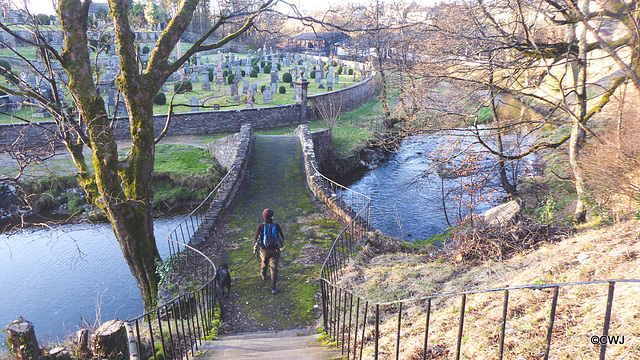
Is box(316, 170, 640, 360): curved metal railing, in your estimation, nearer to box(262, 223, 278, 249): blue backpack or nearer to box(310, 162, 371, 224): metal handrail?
box(262, 223, 278, 249): blue backpack

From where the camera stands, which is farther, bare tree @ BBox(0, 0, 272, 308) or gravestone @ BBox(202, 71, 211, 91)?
gravestone @ BBox(202, 71, 211, 91)

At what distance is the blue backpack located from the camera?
7.27m

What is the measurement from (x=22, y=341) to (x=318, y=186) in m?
8.51

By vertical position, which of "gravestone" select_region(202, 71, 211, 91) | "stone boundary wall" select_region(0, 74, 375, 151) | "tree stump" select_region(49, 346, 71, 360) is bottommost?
"tree stump" select_region(49, 346, 71, 360)

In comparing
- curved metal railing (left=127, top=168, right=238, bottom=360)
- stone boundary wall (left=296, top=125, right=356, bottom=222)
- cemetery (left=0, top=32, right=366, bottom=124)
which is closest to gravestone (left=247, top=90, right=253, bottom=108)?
cemetery (left=0, top=32, right=366, bottom=124)

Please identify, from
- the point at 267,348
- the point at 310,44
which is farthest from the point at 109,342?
the point at 310,44

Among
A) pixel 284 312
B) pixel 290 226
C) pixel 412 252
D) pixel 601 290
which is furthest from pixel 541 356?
pixel 290 226

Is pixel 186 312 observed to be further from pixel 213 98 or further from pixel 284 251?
pixel 213 98

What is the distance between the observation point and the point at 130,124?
8.12 meters

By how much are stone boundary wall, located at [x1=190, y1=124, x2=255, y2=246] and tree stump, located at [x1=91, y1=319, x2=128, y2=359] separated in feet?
13.9

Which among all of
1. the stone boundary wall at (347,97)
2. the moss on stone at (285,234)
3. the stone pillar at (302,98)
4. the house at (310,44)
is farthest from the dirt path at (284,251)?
the house at (310,44)

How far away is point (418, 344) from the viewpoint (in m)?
4.41

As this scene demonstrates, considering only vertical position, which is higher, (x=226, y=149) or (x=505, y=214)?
(x=226, y=149)

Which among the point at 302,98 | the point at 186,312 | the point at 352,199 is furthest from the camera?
the point at 302,98
